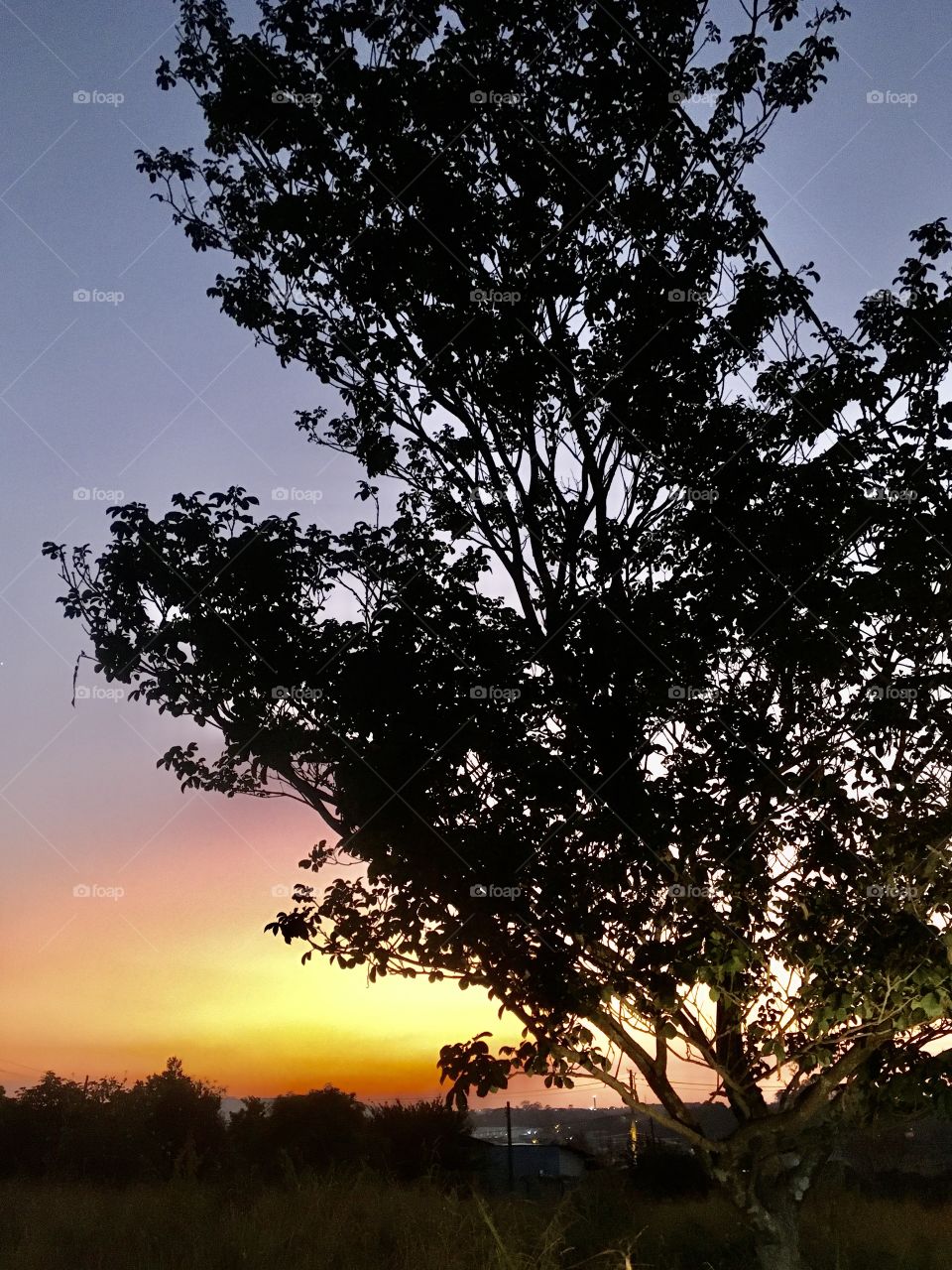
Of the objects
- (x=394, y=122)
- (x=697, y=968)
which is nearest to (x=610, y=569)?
(x=697, y=968)

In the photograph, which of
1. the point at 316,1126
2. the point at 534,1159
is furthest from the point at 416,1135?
the point at 534,1159

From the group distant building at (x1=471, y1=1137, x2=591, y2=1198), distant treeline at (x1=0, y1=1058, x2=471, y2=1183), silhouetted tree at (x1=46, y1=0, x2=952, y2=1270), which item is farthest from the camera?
distant building at (x1=471, y1=1137, x2=591, y2=1198)

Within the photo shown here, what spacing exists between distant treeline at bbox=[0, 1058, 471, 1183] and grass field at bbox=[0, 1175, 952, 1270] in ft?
37.3

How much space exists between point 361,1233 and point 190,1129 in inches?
977

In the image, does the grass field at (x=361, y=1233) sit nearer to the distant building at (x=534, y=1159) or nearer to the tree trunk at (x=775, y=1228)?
the tree trunk at (x=775, y=1228)

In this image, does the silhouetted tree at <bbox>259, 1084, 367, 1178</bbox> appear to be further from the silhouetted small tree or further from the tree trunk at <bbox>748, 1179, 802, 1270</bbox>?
the tree trunk at <bbox>748, 1179, 802, 1270</bbox>

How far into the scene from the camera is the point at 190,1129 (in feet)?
117

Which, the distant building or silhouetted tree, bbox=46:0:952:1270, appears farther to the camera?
the distant building

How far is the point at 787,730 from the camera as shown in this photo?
8492mm

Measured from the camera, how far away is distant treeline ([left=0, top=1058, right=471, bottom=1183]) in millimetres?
32938

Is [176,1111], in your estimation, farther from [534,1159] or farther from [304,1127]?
[534,1159]

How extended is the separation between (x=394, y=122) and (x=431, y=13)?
1110 mm

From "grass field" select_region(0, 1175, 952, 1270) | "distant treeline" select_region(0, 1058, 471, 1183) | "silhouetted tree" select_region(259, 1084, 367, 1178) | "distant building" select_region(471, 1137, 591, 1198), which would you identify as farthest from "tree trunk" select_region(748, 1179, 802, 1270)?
"distant building" select_region(471, 1137, 591, 1198)

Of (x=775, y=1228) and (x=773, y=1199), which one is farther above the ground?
(x=773, y=1199)
